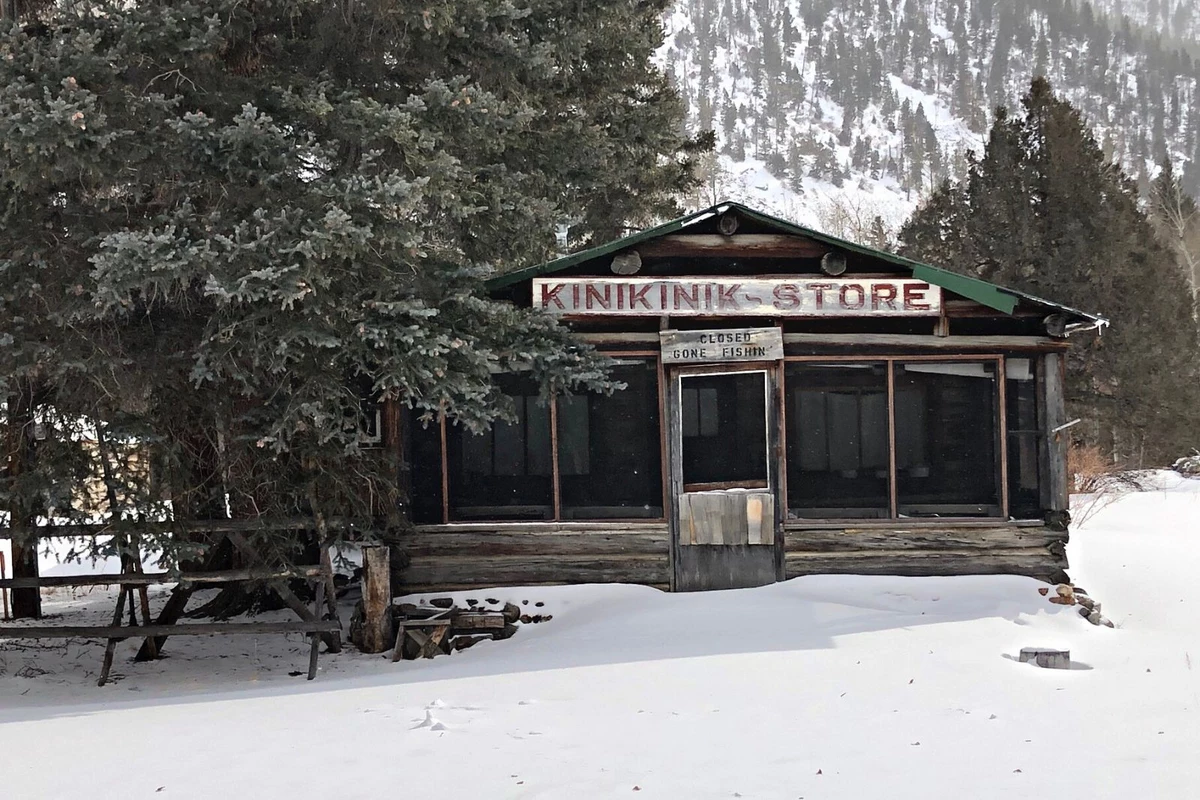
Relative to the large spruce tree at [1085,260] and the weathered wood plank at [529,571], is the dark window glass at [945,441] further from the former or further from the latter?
the large spruce tree at [1085,260]

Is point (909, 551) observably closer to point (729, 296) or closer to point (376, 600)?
point (729, 296)

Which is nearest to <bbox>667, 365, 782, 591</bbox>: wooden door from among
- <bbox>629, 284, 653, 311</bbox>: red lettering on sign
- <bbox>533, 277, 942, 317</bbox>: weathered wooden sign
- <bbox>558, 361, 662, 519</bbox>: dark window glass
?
<bbox>533, 277, 942, 317</bbox>: weathered wooden sign

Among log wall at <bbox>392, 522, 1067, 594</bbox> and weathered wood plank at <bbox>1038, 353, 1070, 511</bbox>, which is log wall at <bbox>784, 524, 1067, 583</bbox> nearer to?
log wall at <bbox>392, 522, 1067, 594</bbox>

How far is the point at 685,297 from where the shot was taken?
11.0 m

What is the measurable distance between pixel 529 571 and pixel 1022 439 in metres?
6.12

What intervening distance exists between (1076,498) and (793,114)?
16328cm

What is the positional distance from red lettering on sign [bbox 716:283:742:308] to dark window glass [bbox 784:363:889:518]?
161 inches

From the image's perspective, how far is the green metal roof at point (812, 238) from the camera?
34.8ft

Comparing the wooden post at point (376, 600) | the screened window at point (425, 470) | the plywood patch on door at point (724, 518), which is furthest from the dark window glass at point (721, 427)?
the wooden post at point (376, 600)

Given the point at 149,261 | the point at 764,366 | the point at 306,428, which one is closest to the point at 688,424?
the point at 764,366

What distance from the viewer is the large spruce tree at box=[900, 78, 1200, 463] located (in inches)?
933

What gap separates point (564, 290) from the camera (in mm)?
10844

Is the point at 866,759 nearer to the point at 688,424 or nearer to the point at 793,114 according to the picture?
the point at 688,424

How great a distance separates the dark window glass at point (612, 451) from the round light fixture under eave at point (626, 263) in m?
1.27
